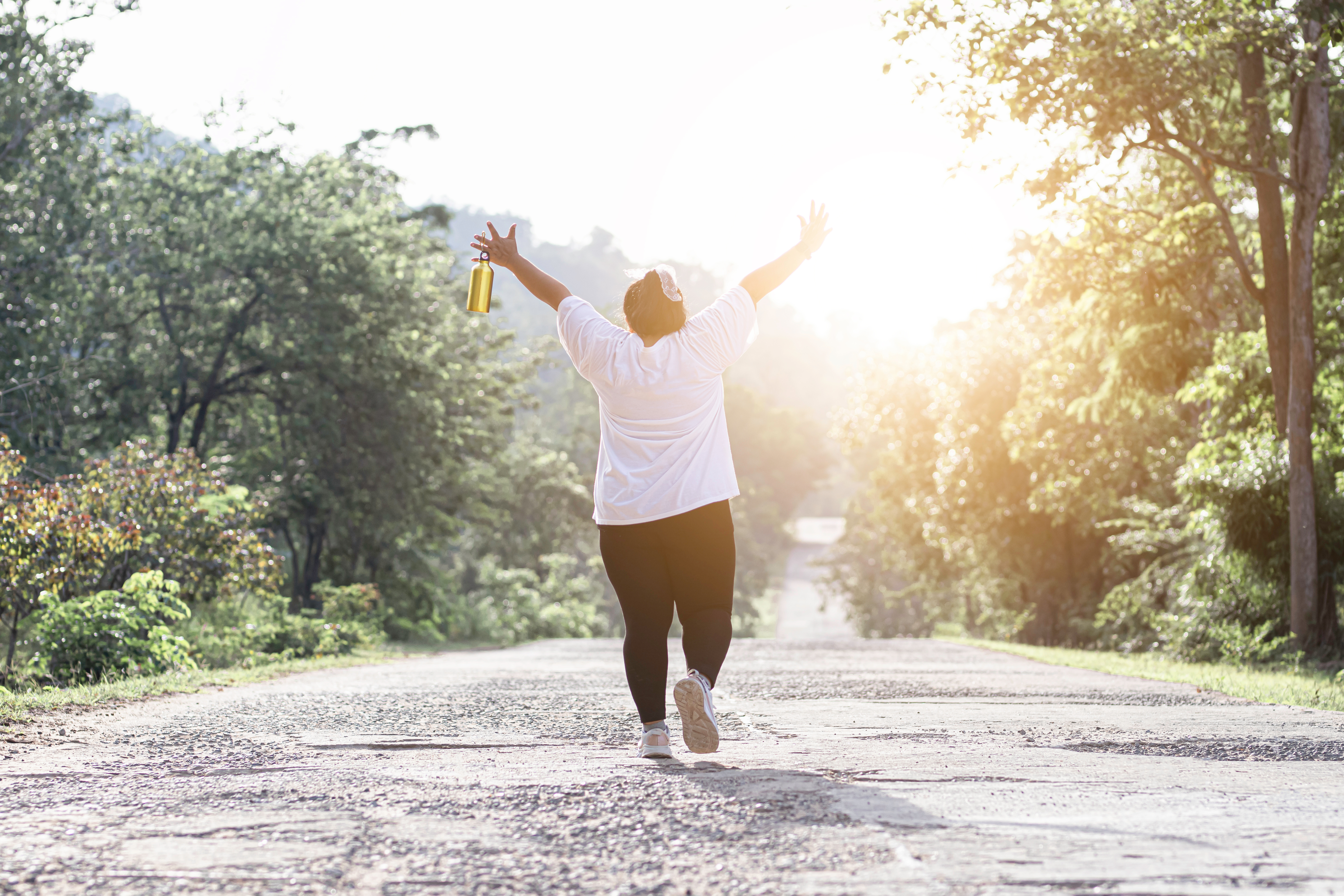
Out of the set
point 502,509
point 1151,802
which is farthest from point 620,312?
point 502,509


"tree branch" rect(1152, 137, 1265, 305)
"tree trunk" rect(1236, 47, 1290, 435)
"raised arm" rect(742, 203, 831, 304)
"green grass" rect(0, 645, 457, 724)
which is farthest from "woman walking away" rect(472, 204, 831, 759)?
"tree trunk" rect(1236, 47, 1290, 435)

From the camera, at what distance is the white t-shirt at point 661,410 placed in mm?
4898

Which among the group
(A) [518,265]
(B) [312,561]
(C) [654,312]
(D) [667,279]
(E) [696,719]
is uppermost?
(A) [518,265]

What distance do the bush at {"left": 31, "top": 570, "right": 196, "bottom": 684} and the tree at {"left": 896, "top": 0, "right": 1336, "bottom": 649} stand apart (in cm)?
809

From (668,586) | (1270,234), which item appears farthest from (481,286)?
(1270,234)

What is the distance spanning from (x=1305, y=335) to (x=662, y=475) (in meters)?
9.40

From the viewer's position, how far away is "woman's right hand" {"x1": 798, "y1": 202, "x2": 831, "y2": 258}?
550cm

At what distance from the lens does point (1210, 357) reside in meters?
15.3

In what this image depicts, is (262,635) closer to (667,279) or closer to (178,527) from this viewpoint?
(178,527)

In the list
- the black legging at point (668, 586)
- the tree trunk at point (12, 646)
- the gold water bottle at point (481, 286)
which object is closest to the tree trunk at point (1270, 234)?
the gold water bottle at point (481, 286)

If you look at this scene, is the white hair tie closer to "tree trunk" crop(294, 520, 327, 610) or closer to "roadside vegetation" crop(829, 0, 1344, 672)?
"roadside vegetation" crop(829, 0, 1344, 672)

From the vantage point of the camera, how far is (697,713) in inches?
182

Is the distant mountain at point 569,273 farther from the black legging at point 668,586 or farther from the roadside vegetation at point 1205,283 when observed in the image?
the black legging at point 668,586

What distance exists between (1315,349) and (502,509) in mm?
24377
